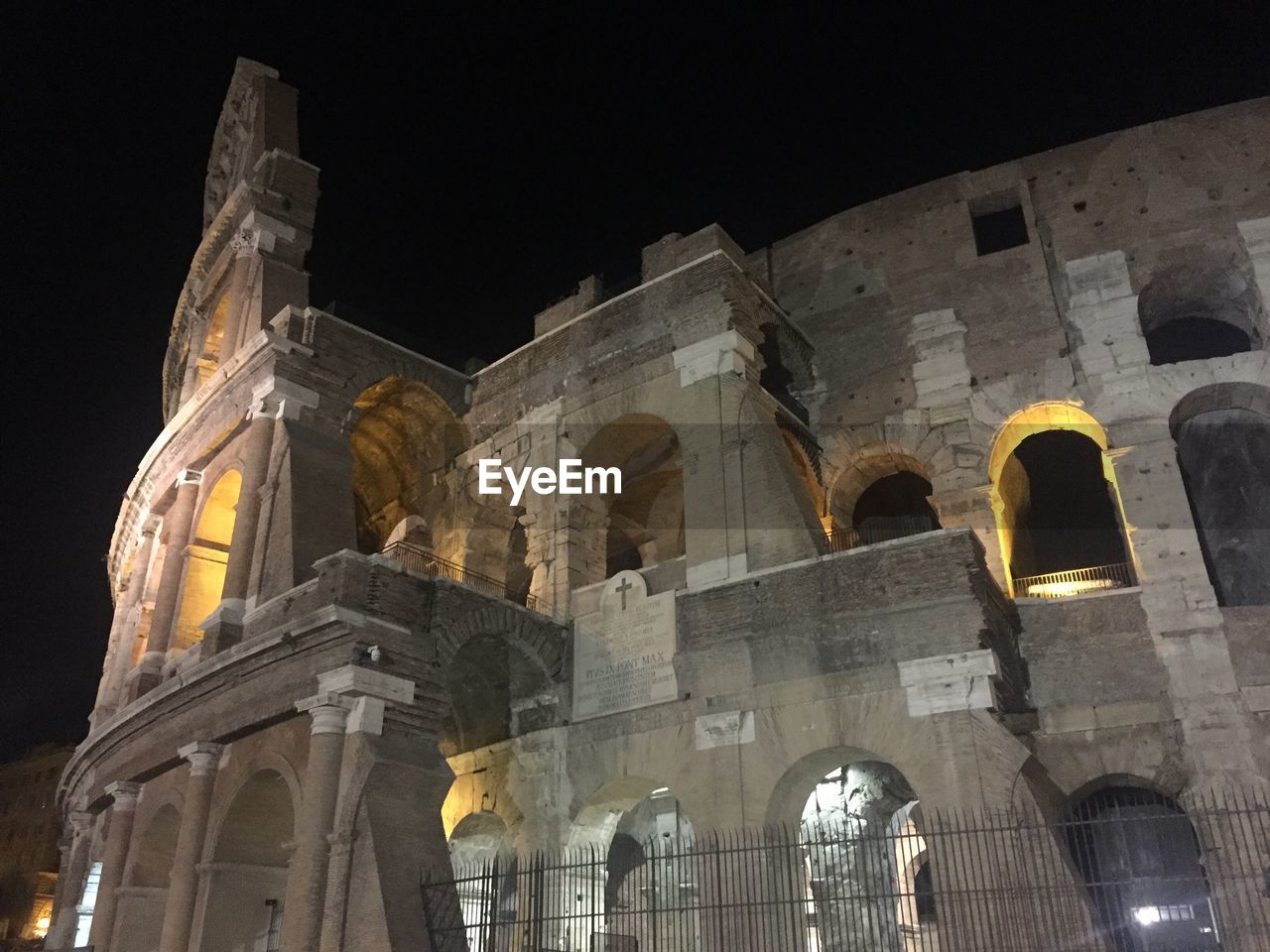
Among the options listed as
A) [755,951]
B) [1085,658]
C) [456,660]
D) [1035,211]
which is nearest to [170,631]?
[456,660]

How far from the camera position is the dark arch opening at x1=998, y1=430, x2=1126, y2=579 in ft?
56.1

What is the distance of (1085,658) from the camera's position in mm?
13391

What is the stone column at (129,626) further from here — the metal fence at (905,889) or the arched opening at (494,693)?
the metal fence at (905,889)

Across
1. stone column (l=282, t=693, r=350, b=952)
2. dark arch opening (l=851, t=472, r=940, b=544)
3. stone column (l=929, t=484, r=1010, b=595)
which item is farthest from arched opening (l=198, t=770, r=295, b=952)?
dark arch opening (l=851, t=472, r=940, b=544)

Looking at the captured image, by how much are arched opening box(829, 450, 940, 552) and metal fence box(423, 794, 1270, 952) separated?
4583 millimetres

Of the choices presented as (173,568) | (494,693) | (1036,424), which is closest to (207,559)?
(173,568)

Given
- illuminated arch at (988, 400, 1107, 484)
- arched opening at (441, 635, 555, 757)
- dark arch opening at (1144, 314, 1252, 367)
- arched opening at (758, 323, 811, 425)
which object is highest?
dark arch opening at (1144, 314, 1252, 367)

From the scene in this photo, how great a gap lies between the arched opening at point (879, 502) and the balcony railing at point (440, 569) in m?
5.01

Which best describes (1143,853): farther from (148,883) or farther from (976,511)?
(148,883)

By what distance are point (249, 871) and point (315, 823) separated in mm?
2623

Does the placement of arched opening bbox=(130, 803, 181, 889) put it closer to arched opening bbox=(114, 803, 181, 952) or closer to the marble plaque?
arched opening bbox=(114, 803, 181, 952)

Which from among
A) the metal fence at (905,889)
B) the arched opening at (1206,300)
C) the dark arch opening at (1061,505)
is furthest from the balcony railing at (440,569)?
the arched opening at (1206,300)

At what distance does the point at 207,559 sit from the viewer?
699 inches

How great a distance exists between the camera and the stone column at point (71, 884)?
17641mm
